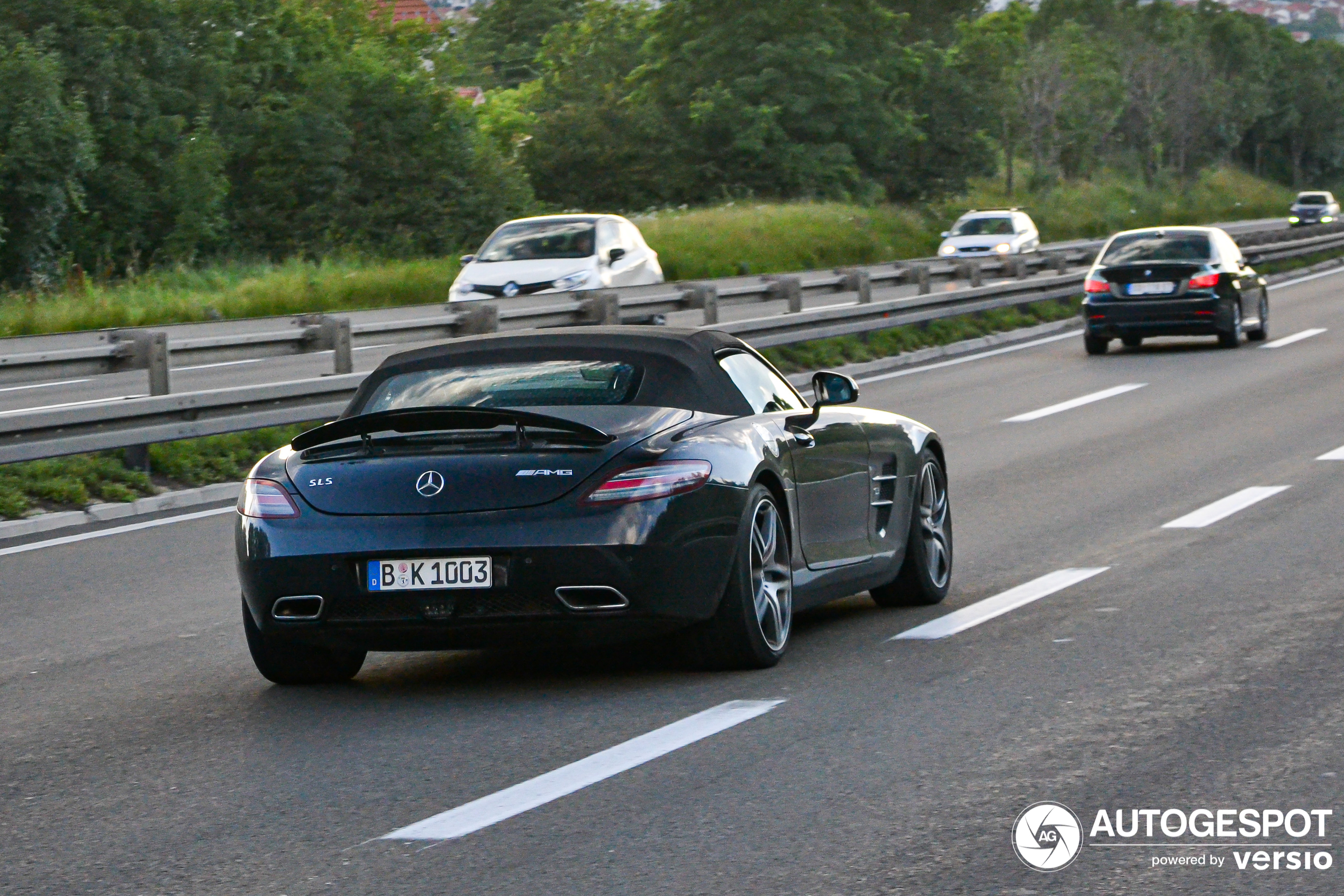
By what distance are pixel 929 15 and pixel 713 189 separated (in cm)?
4819

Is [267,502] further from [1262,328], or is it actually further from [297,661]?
[1262,328]

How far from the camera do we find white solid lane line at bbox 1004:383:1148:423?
743 inches

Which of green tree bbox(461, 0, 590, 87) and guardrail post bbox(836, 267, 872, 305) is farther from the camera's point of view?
green tree bbox(461, 0, 590, 87)

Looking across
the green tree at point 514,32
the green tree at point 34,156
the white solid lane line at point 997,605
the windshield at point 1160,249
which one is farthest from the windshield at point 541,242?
the green tree at point 514,32

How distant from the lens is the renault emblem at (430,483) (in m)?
7.05

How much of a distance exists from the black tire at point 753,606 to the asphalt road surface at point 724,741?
11 centimetres

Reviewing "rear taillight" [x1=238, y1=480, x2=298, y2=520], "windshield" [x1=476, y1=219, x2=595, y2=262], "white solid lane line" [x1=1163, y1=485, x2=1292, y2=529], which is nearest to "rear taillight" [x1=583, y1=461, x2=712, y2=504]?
"rear taillight" [x1=238, y1=480, x2=298, y2=520]

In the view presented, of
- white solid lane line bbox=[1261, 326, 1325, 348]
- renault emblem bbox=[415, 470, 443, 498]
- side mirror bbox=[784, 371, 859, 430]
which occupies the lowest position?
white solid lane line bbox=[1261, 326, 1325, 348]

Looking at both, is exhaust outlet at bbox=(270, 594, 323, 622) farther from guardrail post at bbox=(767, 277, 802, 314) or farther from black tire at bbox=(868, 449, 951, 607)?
guardrail post at bbox=(767, 277, 802, 314)

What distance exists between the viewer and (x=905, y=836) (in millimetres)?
5125

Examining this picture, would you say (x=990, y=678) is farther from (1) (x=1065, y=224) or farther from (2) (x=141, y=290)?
(1) (x=1065, y=224)

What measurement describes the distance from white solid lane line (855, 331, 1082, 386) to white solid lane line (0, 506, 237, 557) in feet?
35.1

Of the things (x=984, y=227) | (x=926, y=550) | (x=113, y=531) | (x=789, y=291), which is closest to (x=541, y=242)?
(x=789, y=291)

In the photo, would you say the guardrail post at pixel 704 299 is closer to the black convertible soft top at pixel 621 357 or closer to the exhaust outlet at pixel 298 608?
the black convertible soft top at pixel 621 357
